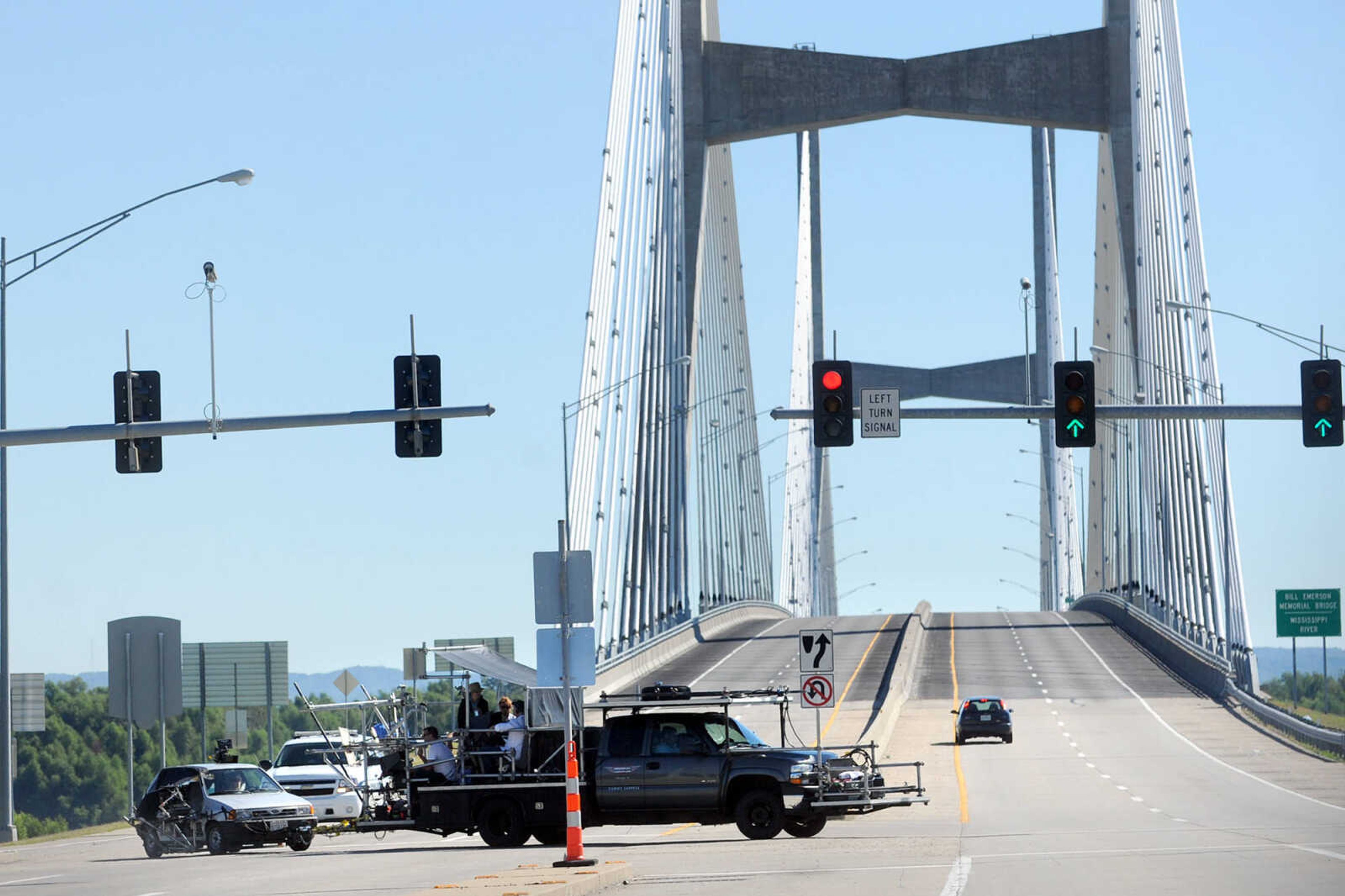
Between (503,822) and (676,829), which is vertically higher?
(503,822)

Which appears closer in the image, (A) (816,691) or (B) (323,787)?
(A) (816,691)

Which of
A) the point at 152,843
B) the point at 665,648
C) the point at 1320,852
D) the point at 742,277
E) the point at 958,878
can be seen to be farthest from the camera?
the point at 742,277

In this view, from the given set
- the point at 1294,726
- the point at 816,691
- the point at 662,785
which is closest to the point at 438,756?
the point at 662,785

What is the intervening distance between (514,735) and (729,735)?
2.64 metres

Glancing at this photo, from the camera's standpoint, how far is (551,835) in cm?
2597

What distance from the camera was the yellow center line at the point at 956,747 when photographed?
31.4 metres

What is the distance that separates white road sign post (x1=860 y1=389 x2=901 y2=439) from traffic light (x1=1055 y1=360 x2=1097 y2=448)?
308 cm

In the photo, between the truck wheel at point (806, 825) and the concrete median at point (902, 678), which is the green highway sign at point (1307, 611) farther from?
the truck wheel at point (806, 825)

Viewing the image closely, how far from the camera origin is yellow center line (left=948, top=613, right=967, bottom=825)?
31375 millimetres

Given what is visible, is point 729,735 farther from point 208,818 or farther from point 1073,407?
point 208,818

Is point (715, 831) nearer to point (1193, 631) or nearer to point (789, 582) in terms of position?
point (1193, 631)

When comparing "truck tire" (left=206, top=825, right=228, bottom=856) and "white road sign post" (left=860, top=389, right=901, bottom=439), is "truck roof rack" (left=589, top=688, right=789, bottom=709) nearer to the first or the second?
"white road sign post" (left=860, top=389, right=901, bottom=439)

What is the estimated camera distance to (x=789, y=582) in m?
113

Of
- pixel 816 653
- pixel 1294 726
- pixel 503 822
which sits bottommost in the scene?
pixel 1294 726
